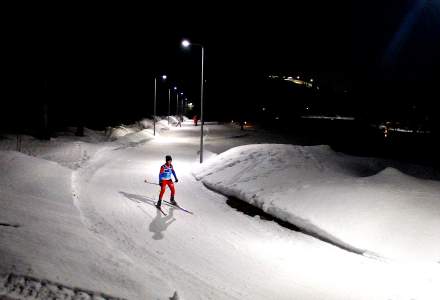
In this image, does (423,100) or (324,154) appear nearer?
(324,154)

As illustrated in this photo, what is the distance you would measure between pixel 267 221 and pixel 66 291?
7899mm

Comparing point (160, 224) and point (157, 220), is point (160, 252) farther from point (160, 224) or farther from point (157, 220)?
point (157, 220)

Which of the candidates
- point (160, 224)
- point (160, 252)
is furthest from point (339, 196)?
point (160, 252)

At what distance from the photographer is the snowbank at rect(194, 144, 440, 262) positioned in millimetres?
10344

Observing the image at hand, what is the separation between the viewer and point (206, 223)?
11844mm

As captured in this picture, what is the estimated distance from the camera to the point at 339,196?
13219 mm

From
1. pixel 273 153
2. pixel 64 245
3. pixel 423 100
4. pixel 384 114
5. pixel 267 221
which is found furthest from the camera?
pixel 384 114

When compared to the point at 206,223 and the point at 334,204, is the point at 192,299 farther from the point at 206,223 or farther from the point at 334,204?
the point at 334,204

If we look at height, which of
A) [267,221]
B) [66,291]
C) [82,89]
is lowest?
[267,221]

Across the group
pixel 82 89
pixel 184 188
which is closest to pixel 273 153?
pixel 184 188

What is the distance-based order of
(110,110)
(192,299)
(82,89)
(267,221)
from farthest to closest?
1. (110,110)
2. (82,89)
3. (267,221)
4. (192,299)

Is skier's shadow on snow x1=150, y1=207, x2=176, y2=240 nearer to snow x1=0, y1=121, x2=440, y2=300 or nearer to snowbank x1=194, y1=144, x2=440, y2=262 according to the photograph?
snow x1=0, y1=121, x2=440, y2=300

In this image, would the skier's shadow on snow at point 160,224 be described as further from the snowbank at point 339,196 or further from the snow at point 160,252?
the snowbank at point 339,196

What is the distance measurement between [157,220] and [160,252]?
2.67 metres
